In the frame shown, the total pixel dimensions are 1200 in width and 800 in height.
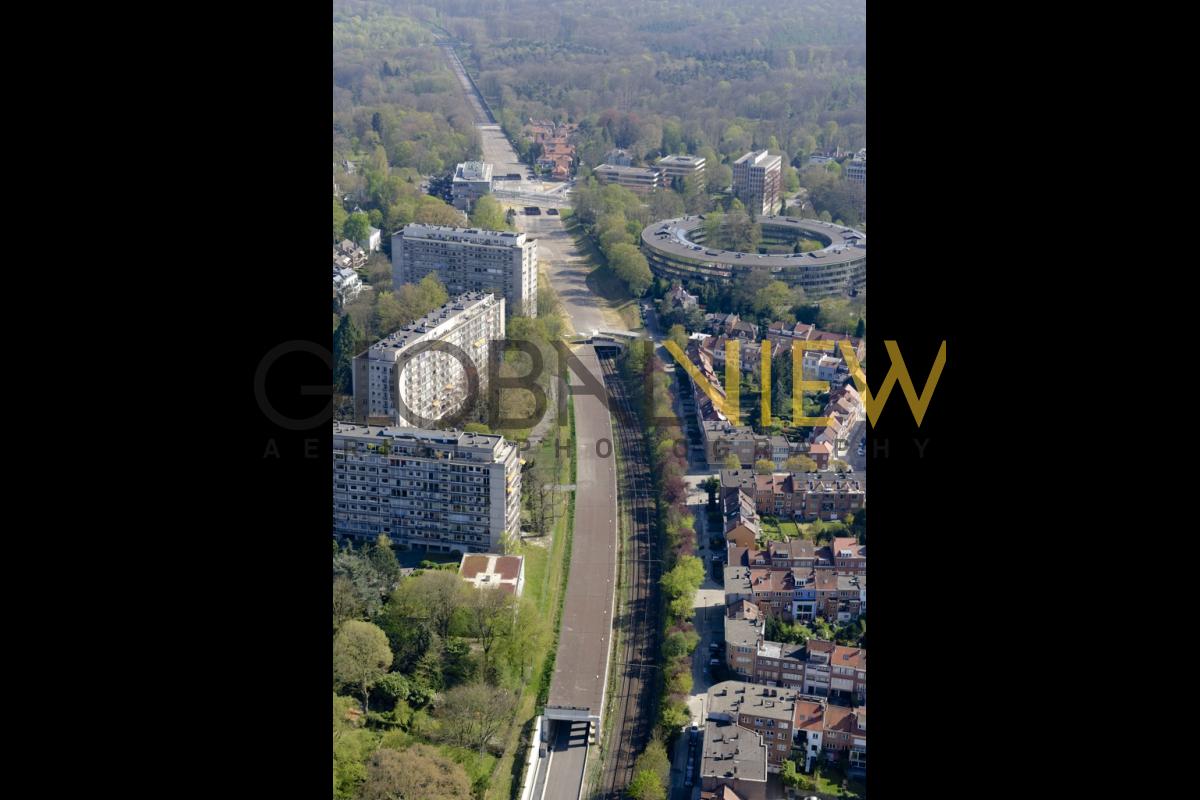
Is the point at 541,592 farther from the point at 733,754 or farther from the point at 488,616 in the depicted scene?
the point at 733,754

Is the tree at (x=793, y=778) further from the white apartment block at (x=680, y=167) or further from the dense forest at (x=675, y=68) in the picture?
the dense forest at (x=675, y=68)

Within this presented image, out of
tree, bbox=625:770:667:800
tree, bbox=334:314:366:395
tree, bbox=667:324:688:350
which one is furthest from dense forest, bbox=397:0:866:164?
tree, bbox=625:770:667:800

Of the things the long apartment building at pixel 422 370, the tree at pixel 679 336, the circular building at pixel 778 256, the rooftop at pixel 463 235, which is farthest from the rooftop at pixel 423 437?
the circular building at pixel 778 256

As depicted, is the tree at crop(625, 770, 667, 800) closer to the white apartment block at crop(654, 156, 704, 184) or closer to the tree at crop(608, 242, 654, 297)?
the tree at crop(608, 242, 654, 297)
